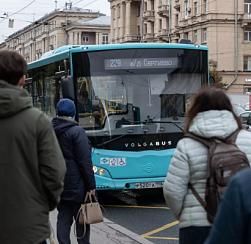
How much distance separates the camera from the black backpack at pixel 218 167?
3.43 metres

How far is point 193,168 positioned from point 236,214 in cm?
194

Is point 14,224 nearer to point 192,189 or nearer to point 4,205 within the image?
point 4,205

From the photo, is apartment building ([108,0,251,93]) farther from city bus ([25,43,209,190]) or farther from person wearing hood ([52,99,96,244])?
person wearing hood ([52,99,96,244])

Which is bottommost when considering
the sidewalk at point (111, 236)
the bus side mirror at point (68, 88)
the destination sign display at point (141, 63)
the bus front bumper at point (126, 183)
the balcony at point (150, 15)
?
the sidewalk at point (111, 236)

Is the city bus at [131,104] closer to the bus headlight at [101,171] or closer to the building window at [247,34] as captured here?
the bus headlight at [101,171]

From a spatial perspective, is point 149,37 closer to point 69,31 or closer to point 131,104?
point 69,31

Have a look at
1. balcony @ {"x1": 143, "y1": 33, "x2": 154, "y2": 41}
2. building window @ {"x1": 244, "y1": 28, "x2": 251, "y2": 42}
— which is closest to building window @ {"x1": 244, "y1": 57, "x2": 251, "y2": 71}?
building window @ {"x1": 244, "y1": 28, "x2": 251, "y2": 42}

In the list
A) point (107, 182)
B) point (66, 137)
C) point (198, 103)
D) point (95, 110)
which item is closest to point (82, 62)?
point (95, 110)

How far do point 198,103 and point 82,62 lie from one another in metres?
6.00

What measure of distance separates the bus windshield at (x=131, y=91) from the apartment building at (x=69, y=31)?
78421 mm

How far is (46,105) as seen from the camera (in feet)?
37.8

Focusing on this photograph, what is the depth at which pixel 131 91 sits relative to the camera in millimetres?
9352

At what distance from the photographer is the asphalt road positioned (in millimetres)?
7207

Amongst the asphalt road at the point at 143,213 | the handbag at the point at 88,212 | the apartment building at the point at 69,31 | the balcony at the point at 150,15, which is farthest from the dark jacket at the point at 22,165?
the apartment building at the point at 69,31
